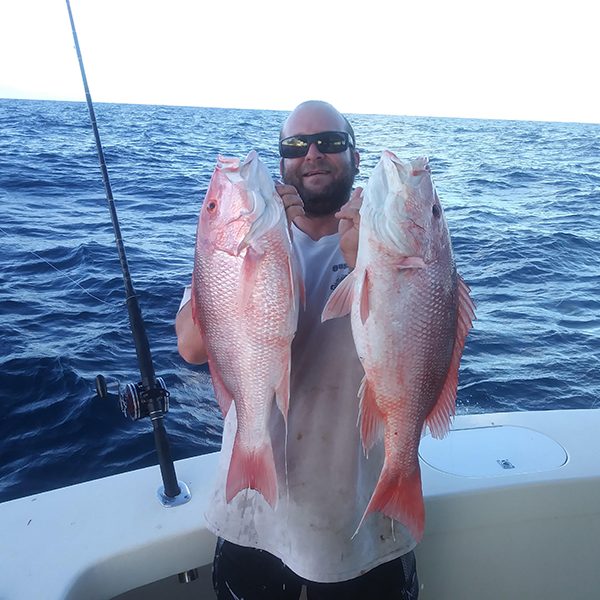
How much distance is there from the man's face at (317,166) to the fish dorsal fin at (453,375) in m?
0.61

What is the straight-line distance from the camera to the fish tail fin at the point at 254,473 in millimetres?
1693

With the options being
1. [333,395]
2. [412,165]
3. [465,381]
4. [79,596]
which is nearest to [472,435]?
[333,395]

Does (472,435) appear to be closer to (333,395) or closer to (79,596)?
(333,395)

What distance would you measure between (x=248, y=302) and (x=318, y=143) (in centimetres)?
75

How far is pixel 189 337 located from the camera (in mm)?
1929

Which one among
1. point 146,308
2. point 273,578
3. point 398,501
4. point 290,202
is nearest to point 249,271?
point 290,202

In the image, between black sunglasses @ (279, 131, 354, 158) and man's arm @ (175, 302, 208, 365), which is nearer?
man's arm @ (175, 302, 208, 365)

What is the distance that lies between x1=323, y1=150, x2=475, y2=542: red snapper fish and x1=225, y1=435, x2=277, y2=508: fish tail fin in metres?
0.29

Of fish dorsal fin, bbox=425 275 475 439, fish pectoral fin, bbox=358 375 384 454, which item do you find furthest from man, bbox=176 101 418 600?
fish dorsal fin, bbox=425 275 475 439

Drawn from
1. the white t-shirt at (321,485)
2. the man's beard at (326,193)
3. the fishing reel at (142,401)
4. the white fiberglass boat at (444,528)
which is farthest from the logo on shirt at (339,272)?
the white fiberglass boat at (444,528)

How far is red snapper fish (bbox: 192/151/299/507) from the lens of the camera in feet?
5.39

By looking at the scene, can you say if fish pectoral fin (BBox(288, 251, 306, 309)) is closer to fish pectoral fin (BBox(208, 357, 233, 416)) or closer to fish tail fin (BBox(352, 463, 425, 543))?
fish pectoral fin (BBox(208, 357, 233, 416))

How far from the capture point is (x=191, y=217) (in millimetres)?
11273

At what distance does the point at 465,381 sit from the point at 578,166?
66.0 ft
